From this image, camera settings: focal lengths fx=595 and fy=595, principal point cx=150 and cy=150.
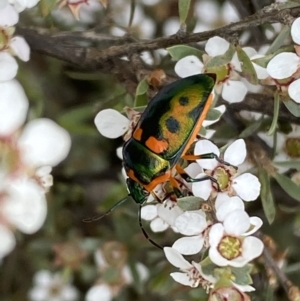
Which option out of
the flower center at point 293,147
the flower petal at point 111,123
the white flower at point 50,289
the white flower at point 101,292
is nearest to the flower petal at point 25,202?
the flower petal at point 111,123

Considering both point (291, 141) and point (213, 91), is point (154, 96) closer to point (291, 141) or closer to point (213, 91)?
point (213, 91)

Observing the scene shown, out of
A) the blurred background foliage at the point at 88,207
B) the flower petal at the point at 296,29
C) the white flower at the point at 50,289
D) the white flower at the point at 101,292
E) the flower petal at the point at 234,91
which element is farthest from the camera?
the white flower at the point at 50,289

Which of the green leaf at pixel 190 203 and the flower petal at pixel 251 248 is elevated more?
the green leaf at pixel 190 203

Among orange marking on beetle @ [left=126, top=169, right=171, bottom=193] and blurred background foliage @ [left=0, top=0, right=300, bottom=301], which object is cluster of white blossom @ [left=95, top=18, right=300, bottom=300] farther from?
blurred background foliage @ [left=0, top=0, right=300, bottom=301]

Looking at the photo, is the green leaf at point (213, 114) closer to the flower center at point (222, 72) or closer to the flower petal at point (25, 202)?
the flower center at point (222, 72)

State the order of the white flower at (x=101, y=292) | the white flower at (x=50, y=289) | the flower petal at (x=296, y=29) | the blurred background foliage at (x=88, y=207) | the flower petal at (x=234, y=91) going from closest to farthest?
the flower petal at (x=296, y=29)
the flower petal at (x=234, y=91)
the blurred background foliage at (x=88, y=207)
the white flower at (x=101, y=292)
the white flower at (x=50, y=289)

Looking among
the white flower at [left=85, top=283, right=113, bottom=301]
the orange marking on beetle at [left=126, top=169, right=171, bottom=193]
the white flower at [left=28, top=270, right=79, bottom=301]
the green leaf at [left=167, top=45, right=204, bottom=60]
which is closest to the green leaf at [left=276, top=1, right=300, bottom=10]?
the green leaf at [left=167, top=45, right=204, bottom=60]
